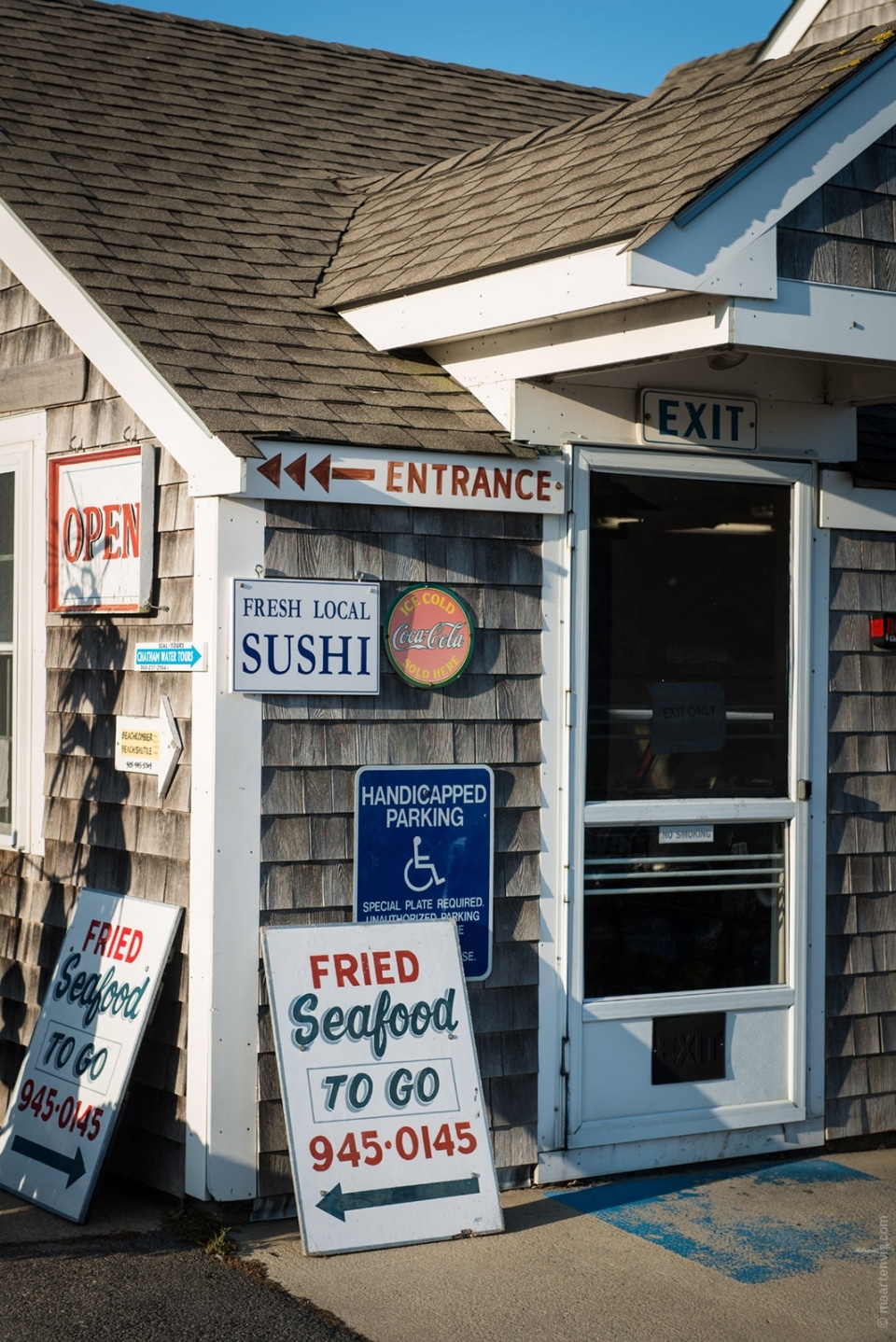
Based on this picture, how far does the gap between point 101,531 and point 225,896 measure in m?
1.50

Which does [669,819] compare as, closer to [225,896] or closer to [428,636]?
[428,636]

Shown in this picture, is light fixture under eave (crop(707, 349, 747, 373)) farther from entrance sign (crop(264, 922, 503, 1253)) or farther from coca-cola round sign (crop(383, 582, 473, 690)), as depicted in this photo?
entrance sign (crop(264, 922, 503, 1253))

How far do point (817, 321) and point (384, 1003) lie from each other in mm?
2594

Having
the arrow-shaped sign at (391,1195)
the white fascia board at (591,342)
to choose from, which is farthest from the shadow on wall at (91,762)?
the white fascia board at (591,342)

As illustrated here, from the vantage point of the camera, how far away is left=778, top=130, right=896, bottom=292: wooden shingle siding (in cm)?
472

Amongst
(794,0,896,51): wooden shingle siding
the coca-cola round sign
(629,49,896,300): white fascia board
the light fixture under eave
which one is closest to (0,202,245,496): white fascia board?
the coca-cola round sign

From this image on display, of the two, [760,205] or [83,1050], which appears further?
[83,1050]

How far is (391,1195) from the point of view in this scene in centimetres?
473

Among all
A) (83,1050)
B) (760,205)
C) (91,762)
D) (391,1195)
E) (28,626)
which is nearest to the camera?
(760,205)

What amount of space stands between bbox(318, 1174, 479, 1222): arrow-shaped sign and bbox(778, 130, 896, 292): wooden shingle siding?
9.98ft

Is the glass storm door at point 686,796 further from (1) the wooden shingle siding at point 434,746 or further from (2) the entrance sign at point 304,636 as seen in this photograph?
(2) the entrance sign at point 304,636

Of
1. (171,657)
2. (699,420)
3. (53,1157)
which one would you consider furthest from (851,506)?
(53,1157)

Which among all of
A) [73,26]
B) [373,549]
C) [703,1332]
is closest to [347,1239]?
[703,1332]

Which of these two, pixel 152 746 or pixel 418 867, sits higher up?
pixel 152 746
